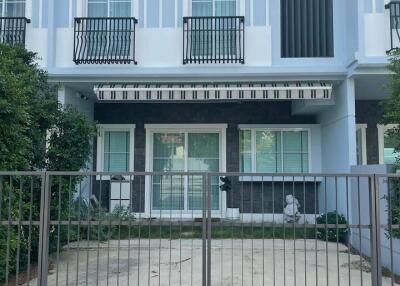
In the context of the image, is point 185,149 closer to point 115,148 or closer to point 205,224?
point 115,148

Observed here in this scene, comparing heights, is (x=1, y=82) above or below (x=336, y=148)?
above

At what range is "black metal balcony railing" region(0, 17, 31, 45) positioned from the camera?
1264cm

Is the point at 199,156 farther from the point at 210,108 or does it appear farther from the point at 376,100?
A: the point at 376,100

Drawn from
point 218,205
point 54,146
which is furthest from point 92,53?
point 218,205

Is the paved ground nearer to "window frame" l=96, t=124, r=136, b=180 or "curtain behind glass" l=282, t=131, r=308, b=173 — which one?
"curtain behind glass" l=282, t=131, r=308, b=173

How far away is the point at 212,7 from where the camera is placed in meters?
13.3

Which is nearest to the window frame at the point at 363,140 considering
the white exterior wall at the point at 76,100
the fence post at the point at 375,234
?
the fence post at the point at 375,234

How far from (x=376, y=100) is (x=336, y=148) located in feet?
11.3

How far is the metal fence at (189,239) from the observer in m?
6.59

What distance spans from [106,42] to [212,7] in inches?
136

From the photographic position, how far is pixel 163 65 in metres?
12.7

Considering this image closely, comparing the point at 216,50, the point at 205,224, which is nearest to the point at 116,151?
the point at 216,50

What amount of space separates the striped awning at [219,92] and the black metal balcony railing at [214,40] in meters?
0.90

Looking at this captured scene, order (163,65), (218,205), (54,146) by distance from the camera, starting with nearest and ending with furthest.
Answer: (54,146), (163,65), (218,205)
